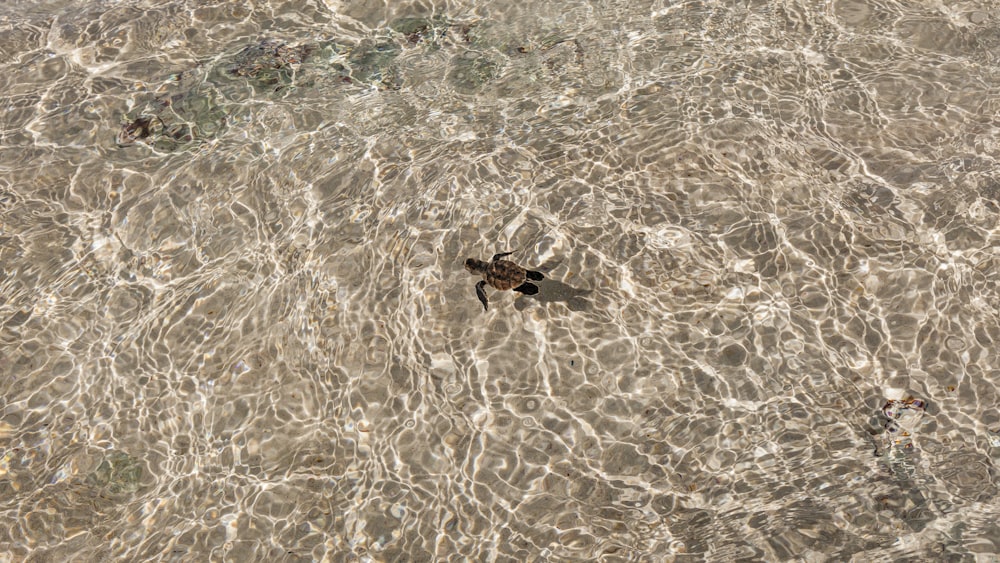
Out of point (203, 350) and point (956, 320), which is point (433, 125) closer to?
point (203, 350)

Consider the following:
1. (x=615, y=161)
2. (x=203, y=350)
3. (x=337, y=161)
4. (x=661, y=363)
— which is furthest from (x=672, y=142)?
(x=203, y=350)

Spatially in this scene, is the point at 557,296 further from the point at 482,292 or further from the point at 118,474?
the point at 118,474

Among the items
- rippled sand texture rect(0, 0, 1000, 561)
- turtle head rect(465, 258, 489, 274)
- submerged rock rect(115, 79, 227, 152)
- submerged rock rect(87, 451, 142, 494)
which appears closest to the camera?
rippled sand texture rect(0, 0, 1000, 561)

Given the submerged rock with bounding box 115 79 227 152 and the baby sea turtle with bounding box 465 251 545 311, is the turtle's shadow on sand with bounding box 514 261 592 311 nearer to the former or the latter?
the baby sea turtle with bounding box 465 251 545 311

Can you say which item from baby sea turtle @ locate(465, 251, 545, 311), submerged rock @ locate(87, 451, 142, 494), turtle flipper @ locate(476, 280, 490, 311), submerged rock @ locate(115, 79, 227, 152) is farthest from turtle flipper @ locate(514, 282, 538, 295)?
submerged rock @ locate(115, 79, 227, 152)

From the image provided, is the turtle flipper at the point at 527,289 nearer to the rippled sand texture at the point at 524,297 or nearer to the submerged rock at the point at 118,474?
the rippled sand texture at the point at 524,297

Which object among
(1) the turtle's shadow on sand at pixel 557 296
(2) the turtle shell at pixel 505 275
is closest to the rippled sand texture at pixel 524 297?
(1) the turtle's shadow on sand at pixel 557 296

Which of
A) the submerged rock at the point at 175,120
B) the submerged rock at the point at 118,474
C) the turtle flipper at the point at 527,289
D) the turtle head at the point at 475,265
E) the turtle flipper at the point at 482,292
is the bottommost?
the submerged rock at the point at 118,474
